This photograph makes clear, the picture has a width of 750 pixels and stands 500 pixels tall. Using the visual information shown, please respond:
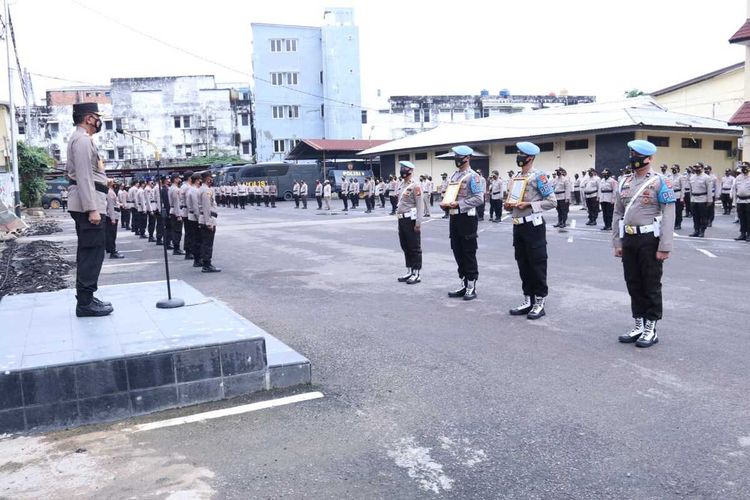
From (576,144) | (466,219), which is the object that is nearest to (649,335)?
(466,219)

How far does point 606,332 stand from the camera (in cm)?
681

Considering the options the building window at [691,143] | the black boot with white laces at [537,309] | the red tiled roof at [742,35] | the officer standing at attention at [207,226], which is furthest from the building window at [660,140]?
the black boot with white laces at [537,309]

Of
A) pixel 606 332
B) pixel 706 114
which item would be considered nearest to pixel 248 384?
pixel 606 332

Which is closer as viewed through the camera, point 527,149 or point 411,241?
point 527,149

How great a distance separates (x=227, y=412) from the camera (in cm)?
470

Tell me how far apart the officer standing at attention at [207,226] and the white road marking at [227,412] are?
780 cm

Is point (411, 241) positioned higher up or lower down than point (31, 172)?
lower down

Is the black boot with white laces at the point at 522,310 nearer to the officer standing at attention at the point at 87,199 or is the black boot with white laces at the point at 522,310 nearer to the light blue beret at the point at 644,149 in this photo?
the light blue beret at the point at 644,149

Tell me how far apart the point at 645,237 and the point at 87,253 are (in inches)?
210

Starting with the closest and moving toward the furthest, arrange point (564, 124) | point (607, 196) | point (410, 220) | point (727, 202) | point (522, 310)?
point (522, 310)
point (410, 220)
point (607, 196)
point (727, 202)
point (564, 124)

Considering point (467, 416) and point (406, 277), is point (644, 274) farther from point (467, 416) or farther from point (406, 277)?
point (406, 277)

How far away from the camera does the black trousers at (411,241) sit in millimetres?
10133

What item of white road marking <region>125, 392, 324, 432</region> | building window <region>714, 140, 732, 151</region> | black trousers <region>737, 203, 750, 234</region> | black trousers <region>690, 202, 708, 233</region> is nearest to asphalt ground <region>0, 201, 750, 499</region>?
white road marking <region>125, 392, 324, 432</region>

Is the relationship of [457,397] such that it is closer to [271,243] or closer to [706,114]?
[271,243]
